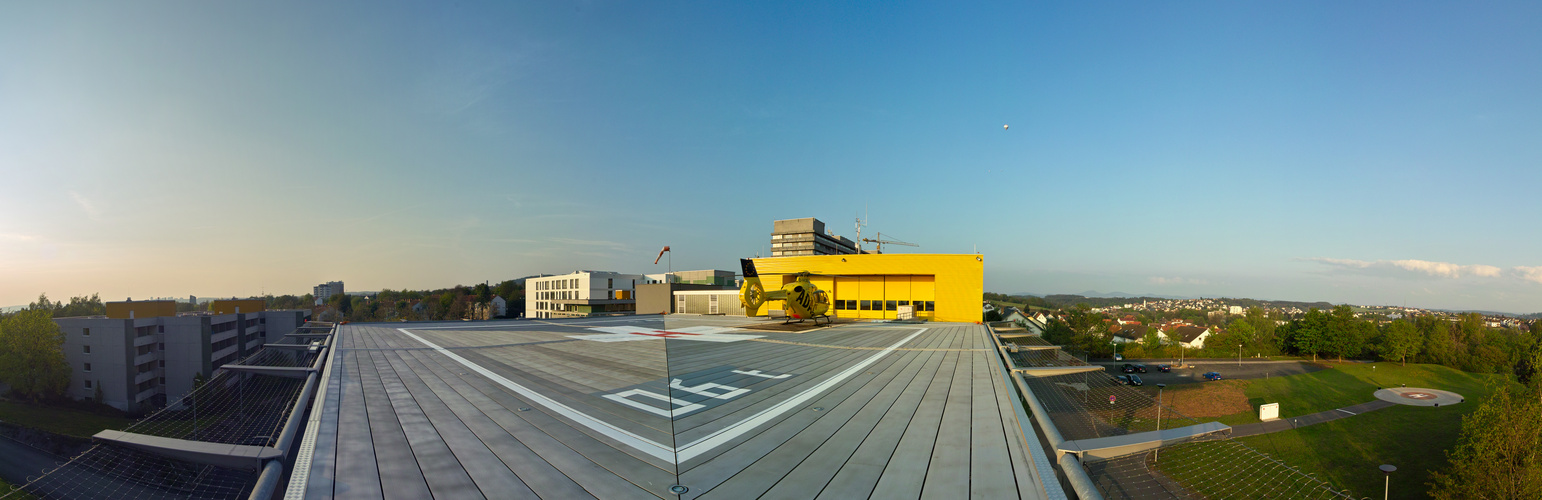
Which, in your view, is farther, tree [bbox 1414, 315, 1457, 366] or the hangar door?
tree [bbox 1414, 315, 1457, 366]

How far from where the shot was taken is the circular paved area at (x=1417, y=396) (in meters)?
38.9

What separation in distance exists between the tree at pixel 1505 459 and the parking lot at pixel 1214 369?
26421mm

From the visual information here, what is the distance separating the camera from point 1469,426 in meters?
21.0

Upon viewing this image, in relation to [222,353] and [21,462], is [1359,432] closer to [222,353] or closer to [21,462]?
[21,462]

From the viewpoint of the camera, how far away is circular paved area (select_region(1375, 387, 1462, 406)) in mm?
38925

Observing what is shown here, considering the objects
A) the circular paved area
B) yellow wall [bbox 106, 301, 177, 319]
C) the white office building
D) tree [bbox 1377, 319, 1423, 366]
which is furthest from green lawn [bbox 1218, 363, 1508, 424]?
yellow wall [bbox 106, 301, 177, 319]

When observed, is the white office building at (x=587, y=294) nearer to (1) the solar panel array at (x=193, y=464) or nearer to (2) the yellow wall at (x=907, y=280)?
(2) the yellow wall at (x=907, y=280)

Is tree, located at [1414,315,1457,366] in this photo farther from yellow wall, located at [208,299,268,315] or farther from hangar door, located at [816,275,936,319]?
yellow wall, located at [208,299,268,315]

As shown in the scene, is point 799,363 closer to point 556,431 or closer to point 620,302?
point 556,431

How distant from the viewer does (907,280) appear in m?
29.4

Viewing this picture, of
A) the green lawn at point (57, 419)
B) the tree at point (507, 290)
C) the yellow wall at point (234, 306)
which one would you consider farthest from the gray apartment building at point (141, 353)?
the tree at point (507, 290)

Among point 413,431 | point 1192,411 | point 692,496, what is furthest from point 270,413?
point 1192,411

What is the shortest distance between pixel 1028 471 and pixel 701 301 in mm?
28400

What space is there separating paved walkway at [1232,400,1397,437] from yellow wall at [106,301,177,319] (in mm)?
78186
